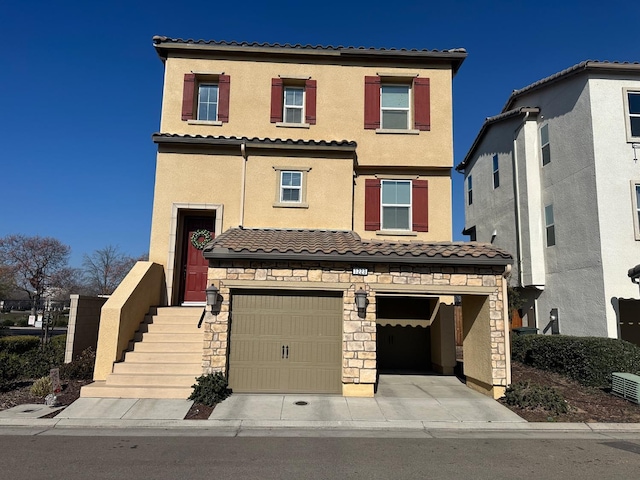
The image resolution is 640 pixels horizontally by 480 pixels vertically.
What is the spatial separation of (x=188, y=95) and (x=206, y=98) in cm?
61

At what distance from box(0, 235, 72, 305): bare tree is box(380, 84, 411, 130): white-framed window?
40.4 meters

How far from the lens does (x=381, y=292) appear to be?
996 centimetres

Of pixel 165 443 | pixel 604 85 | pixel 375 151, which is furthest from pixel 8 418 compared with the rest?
pixel 604 85

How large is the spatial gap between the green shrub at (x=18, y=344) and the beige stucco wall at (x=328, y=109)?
7677 millimetres

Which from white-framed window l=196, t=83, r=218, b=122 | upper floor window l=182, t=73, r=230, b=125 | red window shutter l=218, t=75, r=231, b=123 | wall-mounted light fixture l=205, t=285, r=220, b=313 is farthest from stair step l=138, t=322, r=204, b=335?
white-framed window l=196, t=83, r=218, b=122

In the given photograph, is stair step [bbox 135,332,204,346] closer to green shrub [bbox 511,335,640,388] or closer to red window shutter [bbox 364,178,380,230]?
red window shutter [bbox 364,178,380,230]

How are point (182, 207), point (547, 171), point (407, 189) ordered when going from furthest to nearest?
point (547, 171) < point (407, 189) < point (182, 207)

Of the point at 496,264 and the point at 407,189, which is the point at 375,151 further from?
the point at 496,264

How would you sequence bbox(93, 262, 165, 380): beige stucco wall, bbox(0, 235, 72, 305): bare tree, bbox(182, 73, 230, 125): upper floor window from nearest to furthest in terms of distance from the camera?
bbox(93, 262, 165, 380): beige stucco wall, bbox(182, 73, 230, 125): upper floor window, bbox(0, 235, 72, 305): bare tree

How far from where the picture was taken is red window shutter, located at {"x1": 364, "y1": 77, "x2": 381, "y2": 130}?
1390 centimetres

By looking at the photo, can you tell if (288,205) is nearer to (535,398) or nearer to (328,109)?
(328,109)

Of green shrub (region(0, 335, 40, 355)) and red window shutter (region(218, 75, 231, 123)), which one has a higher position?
red window shutter (region(218, 75, 231, 123))

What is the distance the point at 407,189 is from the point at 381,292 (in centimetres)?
494

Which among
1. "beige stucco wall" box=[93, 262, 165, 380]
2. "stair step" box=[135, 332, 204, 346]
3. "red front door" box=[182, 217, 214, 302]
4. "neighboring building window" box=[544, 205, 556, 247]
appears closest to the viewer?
"beige stucco wall" box=[93, 262, 165, 380]
